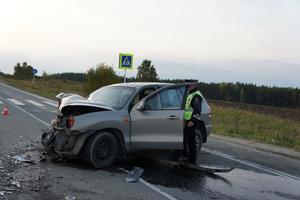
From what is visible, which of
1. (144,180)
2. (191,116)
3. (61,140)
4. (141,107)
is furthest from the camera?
(191,116)

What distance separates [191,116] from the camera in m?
8.26

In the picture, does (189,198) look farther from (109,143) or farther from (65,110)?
(65,110)

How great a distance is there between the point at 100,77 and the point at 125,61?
9.31m

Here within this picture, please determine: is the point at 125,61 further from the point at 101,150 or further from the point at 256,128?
the point at 101,150

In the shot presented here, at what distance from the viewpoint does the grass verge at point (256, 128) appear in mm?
14304

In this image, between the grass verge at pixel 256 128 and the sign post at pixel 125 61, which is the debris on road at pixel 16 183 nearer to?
the grass verge at pixel 256 128

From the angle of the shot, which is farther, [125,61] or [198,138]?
[125,61]

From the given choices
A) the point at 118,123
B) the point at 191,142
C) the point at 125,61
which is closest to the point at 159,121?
the point at 191,142

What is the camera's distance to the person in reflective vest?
27.1ft

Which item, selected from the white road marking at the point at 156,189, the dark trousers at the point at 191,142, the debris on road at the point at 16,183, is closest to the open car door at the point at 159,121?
the dark trousers at the point at 191,142

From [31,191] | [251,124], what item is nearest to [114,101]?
[31,191]

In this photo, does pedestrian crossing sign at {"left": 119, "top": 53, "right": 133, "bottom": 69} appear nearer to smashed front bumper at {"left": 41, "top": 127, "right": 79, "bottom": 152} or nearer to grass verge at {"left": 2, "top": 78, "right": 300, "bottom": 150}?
grass verge at {"left": 2, "top": 78, "right": 300, "bottom": 150}

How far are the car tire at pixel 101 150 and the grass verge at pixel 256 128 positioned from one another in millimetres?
7405

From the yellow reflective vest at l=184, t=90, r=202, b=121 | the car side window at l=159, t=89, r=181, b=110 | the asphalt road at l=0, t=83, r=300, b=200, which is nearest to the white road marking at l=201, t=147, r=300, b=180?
the asphalt road at l=0, t=83, r=300, b=200
